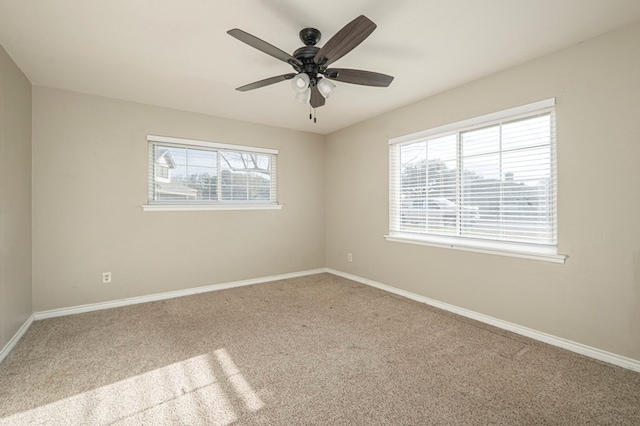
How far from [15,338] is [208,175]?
8.10 ft

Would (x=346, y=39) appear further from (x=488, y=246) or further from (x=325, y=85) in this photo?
(x=488, y=246)

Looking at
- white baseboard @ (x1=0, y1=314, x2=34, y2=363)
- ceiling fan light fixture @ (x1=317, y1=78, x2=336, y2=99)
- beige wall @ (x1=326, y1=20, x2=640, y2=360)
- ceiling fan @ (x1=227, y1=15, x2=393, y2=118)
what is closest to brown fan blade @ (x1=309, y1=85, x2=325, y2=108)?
ceiling fan @ (x1=227, y1=15, x2=393, y2=118)

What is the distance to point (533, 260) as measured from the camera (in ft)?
8.40

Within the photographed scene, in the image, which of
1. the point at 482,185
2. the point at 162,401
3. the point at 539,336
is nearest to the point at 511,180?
the point at 482,185

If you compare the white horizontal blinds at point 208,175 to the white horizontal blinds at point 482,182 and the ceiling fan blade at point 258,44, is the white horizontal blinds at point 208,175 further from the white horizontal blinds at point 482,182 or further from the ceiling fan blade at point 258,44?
the ceiling fan blade at point 258,44

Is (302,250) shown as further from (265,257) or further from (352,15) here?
(352,15)

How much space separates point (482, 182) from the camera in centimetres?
299

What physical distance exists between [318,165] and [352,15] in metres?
3.12

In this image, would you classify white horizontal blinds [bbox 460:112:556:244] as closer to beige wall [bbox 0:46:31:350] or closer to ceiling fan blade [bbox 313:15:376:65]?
ceiling fan blade [bbox 313:15:376:65]

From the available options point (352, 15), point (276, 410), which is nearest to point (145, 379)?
point (276, 410)

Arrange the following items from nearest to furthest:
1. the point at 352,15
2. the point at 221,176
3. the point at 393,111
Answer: the point at 352,15
the point at 393,111
the point at 221,176

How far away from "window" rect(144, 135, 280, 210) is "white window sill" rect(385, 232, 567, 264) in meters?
2.19

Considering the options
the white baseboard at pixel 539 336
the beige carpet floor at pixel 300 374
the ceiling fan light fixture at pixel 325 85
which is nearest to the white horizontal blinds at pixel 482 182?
the white baseboard at pixel 539 336

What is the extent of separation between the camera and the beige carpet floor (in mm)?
1632
